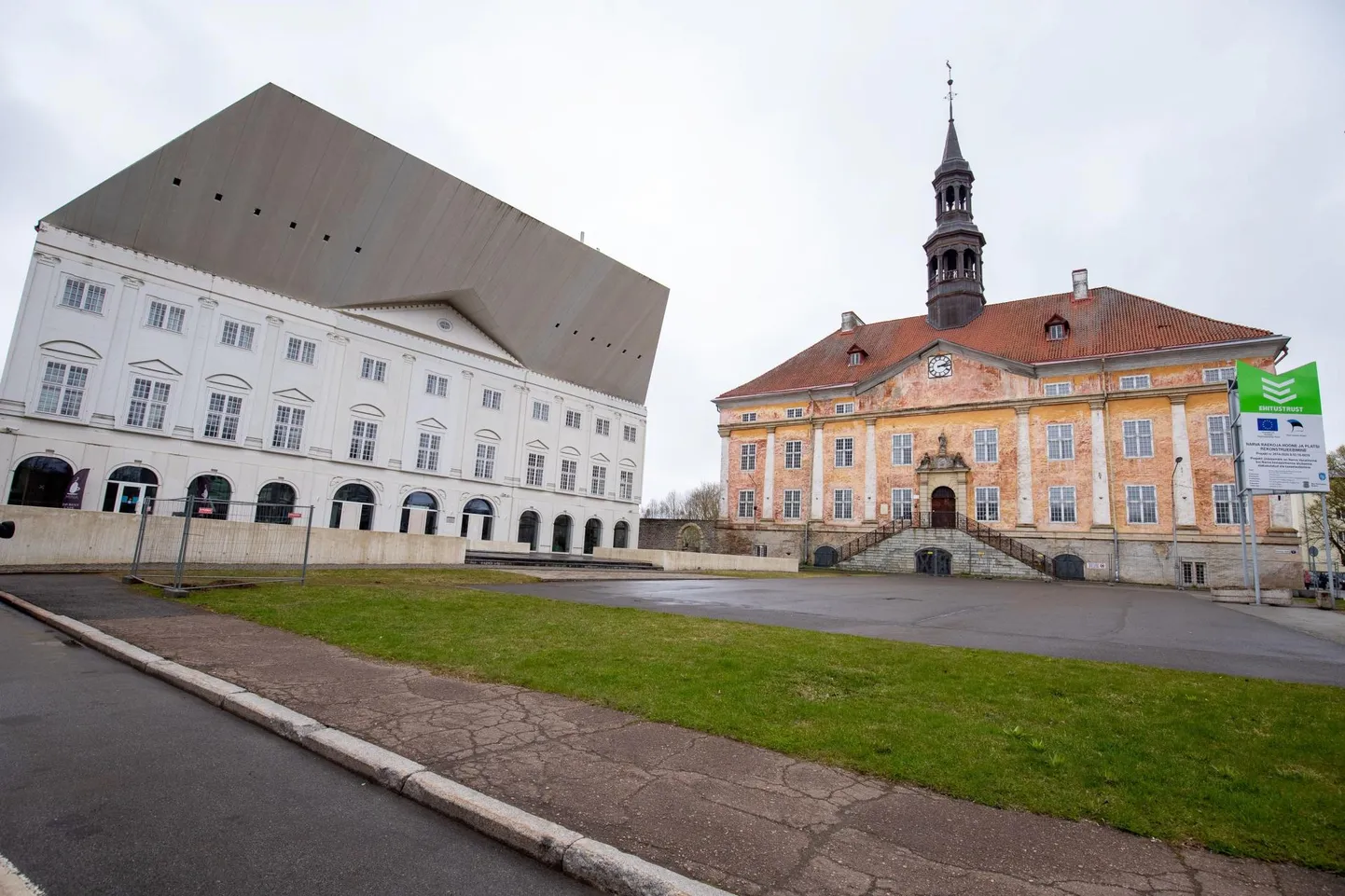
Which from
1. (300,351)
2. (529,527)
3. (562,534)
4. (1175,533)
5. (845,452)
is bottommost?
(562,534)

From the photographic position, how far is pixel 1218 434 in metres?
35.5

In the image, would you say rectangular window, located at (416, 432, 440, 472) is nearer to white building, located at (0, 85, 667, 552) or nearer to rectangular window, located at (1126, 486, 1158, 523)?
white building, located at (0, 85, 667, 552)

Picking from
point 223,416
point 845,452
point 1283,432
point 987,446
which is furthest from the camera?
point 845,452

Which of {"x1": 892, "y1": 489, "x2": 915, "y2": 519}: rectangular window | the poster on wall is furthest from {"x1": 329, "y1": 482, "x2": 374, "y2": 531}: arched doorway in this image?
the poster on wall

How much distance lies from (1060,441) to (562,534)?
33403 millimetres

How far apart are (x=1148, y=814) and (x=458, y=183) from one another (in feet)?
123

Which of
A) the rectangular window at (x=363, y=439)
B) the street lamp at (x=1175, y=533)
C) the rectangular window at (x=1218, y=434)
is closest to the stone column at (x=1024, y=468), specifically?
the street lamp at (x=1175, y=533)

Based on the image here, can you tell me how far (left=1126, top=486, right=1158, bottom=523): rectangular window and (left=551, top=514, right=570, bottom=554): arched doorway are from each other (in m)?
35.3

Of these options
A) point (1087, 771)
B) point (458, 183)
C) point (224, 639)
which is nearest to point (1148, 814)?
point (1087, 771)

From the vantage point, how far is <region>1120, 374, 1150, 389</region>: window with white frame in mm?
37594

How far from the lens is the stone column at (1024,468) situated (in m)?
39.8

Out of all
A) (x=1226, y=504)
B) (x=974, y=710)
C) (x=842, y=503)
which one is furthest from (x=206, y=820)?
(x=842, y=503)

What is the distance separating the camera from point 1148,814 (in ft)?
11.5

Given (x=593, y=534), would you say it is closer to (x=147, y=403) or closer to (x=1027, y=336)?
(x=147, y=403)
